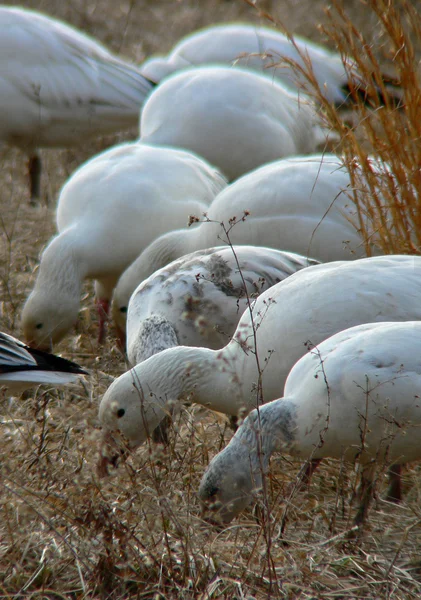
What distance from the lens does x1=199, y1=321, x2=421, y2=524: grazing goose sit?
2584 mm

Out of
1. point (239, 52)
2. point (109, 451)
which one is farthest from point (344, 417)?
point (239, 52)

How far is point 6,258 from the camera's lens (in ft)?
17.5

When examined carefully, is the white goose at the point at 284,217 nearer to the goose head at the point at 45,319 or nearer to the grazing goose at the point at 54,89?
the goose head at the point at 45,319

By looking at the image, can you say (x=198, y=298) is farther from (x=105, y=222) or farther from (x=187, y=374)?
(x=105, y=222)

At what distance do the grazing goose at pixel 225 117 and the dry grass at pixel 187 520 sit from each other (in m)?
1.95

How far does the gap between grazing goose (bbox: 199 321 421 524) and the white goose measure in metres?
1.42

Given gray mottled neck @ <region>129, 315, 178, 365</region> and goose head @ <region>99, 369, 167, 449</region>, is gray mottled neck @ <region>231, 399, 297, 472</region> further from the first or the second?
gray mottled neck @ <region>129, 315, 178, 365</region>

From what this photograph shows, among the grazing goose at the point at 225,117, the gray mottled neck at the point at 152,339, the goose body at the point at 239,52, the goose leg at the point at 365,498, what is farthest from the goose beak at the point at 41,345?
the goose body at the point at 239,52

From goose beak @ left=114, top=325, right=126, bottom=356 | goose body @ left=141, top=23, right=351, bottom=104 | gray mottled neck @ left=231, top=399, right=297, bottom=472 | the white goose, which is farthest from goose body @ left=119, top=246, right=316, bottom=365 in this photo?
goose body @ left=141, top=23, right=351, bottom=104

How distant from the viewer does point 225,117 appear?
5.63 m

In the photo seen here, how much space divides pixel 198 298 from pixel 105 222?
119 centimetres

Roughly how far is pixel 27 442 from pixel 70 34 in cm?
444

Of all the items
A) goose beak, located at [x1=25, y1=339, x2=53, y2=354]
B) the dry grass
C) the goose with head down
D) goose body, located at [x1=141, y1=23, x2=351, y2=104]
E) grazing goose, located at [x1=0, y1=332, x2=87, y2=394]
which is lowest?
the dry grass

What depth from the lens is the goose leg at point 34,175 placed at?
263 inches
